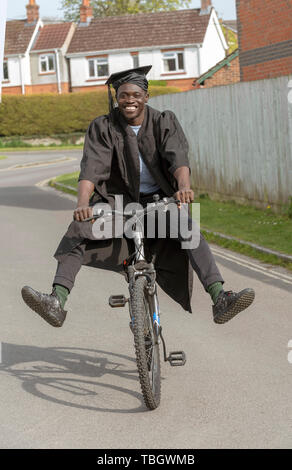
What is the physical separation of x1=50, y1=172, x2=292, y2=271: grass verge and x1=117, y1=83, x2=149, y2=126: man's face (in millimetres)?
5036

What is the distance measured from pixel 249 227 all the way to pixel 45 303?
857cm

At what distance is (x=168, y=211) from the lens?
5602mm

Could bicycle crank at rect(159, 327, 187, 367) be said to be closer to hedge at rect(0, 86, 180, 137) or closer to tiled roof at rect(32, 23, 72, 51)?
hedge at rect(0, 86, 180, 137)

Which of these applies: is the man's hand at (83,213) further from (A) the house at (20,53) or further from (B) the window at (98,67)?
(A) the house at (20,53)

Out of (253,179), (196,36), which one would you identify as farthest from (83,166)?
(196,36)

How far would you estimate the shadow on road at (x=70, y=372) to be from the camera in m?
5.70

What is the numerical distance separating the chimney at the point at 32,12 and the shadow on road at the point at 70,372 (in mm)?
63852

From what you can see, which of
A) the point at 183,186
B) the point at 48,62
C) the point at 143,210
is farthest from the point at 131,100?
the point at 48,62

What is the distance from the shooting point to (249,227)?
45.2ft

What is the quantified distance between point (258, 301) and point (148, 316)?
3.34 metres

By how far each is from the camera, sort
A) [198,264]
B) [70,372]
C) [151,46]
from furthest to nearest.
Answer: [151,46], [70,372], [198,264]

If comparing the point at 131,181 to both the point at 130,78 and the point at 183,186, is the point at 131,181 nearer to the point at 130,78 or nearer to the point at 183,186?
the point at 183,186

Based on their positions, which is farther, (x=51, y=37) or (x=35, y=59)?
(x=51, y=37)

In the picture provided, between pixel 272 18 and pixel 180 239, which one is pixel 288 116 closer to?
pixel 272 18
